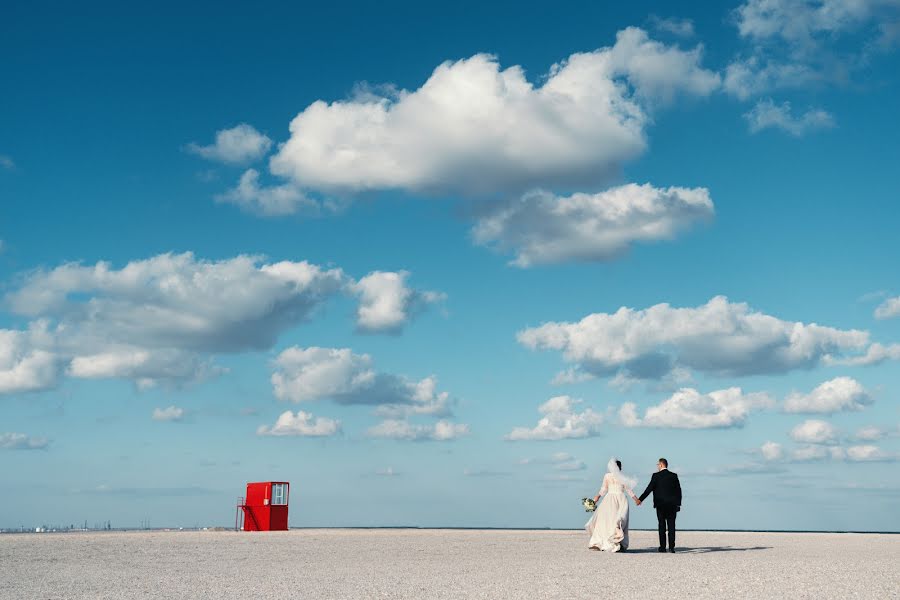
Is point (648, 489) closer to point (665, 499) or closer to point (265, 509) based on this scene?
point (665, 499)

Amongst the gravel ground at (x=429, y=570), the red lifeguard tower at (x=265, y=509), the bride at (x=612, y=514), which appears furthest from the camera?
the red lifeguard tower at (x=265, y=509)

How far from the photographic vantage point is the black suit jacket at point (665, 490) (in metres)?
23.5

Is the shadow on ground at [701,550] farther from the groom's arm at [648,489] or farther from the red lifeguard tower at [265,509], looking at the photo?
the red lifeguard tower at [265,509]

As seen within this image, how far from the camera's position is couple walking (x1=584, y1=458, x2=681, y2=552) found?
2330 cm

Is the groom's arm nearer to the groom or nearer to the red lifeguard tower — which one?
the groom

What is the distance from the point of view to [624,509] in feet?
77.6

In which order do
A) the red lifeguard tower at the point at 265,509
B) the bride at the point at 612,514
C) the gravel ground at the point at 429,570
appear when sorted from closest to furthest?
the gravel ground at the point at 429,570 → the bride at the point at 612,514 → the red lifeguard tower at the point at 265,509

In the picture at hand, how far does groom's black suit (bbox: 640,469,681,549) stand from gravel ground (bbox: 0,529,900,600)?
67 centimetres

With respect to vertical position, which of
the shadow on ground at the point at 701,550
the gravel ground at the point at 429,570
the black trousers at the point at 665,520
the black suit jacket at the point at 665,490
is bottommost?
the shadow on ground at the point at 701,550

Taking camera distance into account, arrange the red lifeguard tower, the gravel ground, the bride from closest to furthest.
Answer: the gravel ground → the bride → the red lifeguard tower

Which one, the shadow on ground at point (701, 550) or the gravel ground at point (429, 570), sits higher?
the gravel ground at point (429, 570)

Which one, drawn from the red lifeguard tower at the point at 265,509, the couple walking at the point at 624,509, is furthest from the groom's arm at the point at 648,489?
the red lifeguard tower at the point at 265,509

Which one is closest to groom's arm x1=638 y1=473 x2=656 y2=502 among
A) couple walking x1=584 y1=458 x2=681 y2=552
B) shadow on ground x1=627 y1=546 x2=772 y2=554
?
couple walking x1=584 y1=458 x2=681 y2=552

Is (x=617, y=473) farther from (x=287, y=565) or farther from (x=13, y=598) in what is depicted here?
(x=13, y=598)
